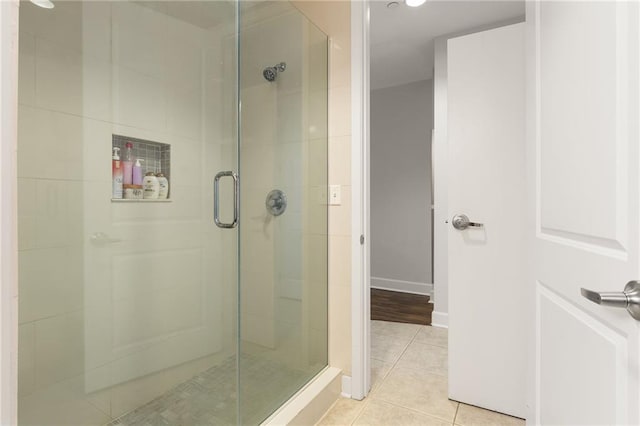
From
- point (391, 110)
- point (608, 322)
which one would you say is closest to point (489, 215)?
point (608, 322)

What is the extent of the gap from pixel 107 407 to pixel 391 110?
153 inches

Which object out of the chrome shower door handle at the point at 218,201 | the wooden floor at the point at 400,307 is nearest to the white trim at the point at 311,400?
the chrome shower door handle at the point at 218,201

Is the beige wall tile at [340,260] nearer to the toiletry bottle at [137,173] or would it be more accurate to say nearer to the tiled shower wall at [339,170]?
the tiled shower wall at [339,170]

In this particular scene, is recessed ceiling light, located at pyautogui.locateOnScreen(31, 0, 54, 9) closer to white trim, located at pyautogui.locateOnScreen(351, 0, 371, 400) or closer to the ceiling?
white trim, located at pyautogui.locateOnScreen(351, 0, 371, 400)

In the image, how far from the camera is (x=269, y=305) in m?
1.66

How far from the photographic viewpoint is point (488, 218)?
1.60 meters

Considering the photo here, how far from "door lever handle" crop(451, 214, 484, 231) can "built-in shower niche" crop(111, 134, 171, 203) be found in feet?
4.66

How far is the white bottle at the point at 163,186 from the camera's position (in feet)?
5.18

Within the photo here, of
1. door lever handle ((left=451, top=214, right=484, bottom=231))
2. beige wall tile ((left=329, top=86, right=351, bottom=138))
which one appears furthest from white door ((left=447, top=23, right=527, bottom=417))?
beige wall tile ((left=329, top=86, right=351, bottom=138))

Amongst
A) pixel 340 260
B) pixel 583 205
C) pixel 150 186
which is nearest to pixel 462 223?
pixel 340 260

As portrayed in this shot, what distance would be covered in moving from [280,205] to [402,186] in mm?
2672

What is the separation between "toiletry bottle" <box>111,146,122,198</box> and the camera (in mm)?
1440

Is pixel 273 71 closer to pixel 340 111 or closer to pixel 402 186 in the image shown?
pixel 340 111

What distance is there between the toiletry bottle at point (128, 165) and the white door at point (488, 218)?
155 centimetres
